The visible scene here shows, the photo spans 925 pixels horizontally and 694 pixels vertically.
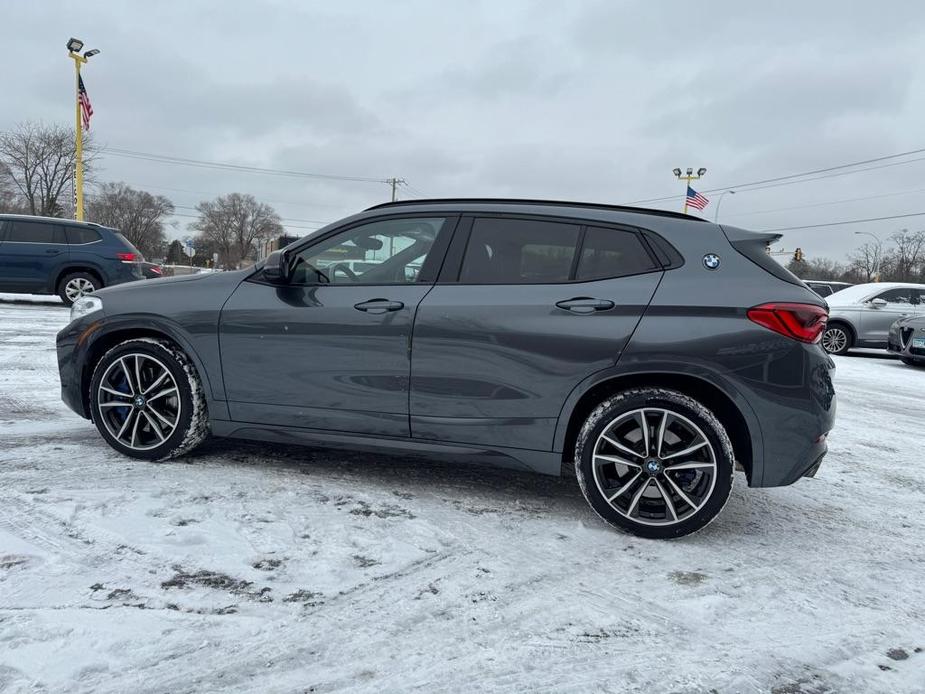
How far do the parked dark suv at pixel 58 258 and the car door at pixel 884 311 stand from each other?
14.8 meters

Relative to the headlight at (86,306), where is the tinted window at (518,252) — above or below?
above

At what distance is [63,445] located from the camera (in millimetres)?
3930

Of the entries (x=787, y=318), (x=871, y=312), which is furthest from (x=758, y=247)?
(x=871, y=312)

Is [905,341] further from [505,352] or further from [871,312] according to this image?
[505,352]

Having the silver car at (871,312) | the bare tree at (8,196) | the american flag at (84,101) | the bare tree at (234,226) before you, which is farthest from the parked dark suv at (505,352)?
the bare tree at (234,226)

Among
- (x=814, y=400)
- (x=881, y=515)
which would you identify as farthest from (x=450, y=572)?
(x=881, y=515)

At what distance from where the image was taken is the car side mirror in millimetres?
3486

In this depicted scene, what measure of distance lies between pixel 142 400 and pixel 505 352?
2.22 meters

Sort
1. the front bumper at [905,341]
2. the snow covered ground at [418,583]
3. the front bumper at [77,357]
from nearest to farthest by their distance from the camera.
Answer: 1. the snow covered ground at [418,583]
2. the front bumper at [77,357]
3. the front bumper at [905,341]

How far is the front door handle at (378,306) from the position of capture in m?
3.28

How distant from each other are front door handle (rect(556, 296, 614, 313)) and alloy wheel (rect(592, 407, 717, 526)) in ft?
1.73

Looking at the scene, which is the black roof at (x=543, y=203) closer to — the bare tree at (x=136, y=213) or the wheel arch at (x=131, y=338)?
the wheel arch at (x=131, y=338)

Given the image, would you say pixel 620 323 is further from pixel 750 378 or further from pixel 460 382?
pixel 460 382

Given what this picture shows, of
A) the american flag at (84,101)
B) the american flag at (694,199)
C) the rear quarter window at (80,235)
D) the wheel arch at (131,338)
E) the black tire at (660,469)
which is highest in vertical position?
the american flag at (84,101)
